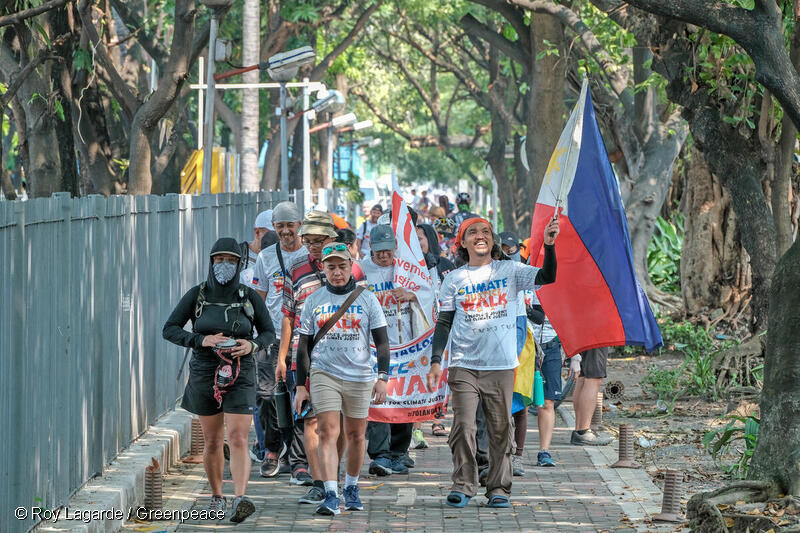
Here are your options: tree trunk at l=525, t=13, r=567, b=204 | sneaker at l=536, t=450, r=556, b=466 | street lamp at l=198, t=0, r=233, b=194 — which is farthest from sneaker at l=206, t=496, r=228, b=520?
tree trunk at l=525, t=13, r=567, b=204

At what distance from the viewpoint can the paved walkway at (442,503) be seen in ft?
27.3

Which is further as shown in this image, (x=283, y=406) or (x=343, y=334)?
(x=283, y=406)

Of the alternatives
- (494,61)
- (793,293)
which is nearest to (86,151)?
(793,293)

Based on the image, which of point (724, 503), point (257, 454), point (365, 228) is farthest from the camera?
point (365, 228)

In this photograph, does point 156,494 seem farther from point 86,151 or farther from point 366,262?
point 86,151

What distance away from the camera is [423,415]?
10.1m

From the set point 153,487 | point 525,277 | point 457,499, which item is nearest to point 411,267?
point 525,277

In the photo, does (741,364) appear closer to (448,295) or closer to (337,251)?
(448,295)

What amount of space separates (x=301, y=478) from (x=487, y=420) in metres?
1.63

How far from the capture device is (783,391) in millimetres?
7797

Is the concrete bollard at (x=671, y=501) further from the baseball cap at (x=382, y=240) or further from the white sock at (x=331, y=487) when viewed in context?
the baseball cap at (x=382, y=240)

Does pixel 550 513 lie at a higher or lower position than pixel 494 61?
lower

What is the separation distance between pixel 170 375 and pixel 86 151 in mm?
7487

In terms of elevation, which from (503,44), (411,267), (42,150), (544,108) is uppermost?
(503,44)
